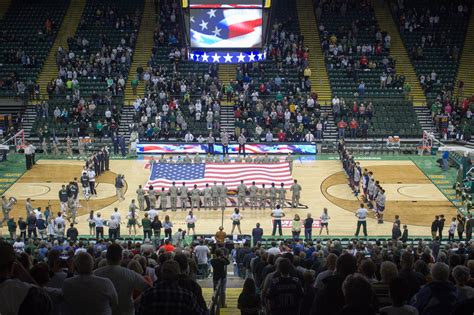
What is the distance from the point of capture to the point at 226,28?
29.9 meters

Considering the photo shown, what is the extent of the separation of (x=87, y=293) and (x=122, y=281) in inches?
30.4

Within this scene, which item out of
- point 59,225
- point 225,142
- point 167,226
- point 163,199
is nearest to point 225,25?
point 163,199

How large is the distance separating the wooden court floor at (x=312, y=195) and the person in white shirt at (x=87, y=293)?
21.1 meters

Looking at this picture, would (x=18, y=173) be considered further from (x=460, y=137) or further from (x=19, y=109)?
(x=460, y=137)

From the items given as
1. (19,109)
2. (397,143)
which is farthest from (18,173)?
(397,143)

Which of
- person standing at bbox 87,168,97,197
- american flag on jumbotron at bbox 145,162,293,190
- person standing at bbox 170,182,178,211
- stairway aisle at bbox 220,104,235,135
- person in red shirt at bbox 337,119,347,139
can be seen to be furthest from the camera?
stairway aisle at bbox 220,104,235,135

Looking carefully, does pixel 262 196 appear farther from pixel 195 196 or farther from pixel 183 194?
pixel 183 194

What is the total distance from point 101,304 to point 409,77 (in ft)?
141

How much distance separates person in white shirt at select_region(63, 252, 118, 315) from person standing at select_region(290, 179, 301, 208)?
23.7 meters

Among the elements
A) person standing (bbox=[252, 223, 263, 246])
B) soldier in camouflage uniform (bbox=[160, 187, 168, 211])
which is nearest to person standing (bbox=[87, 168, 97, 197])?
soldier in camouflage uniform (bbox=[160, 187, 168, 211])

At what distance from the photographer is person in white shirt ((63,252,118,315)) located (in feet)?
26.9

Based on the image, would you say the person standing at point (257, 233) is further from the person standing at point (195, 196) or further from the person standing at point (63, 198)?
the person standing at point (63, 198)

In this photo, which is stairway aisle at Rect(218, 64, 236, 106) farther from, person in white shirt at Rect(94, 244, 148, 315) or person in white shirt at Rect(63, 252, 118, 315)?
person in white shirt at Rect(63, 252, 118, 315)

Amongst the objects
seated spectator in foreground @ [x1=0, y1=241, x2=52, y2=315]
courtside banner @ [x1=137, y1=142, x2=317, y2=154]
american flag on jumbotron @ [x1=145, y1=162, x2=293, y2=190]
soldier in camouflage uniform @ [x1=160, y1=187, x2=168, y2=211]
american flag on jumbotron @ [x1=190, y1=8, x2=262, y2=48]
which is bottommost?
soldier in camouflage uniform @ [x1=160, y1=187, x2=168, y2=211]
